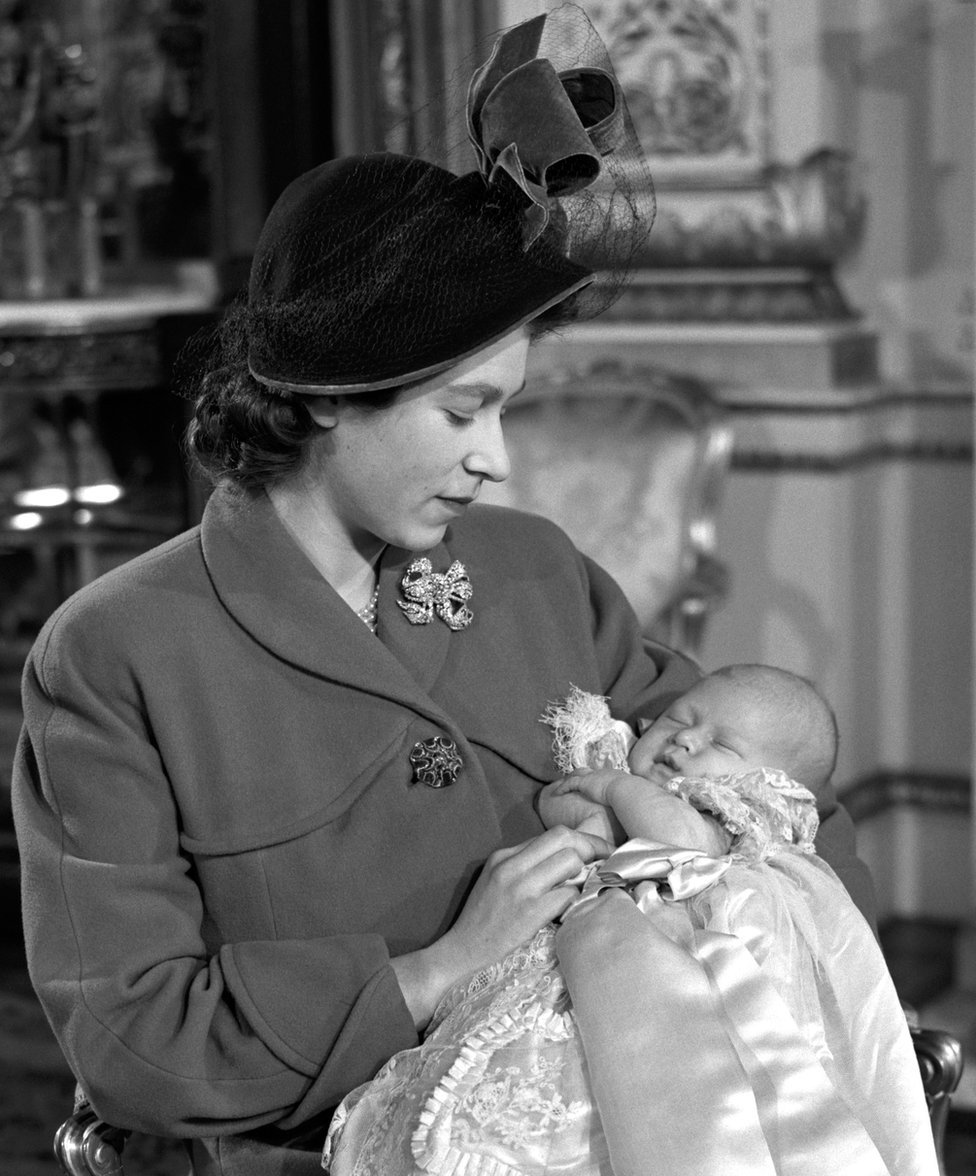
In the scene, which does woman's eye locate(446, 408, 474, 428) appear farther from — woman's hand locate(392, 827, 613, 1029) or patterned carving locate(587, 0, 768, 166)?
patterned carving locate(587, 0, 768, 166)

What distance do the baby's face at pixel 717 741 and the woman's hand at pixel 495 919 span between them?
21 centimetres

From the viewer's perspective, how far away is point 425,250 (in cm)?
172

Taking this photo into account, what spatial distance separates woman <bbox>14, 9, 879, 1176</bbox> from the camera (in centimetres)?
170

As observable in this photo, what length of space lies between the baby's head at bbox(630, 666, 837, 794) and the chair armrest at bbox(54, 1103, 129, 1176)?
2.15ft

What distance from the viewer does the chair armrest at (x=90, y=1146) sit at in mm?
1764

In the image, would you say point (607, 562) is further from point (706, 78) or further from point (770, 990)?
point (770, 990)

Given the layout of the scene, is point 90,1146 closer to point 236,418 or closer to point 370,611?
point 370,611

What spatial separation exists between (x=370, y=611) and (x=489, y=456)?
0.29 metres

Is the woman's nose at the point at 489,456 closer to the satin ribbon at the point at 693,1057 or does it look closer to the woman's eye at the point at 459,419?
the woman's eye at the point at 459,419

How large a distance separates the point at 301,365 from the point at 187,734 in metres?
0.37

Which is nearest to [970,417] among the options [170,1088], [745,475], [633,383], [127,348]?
[745,475]

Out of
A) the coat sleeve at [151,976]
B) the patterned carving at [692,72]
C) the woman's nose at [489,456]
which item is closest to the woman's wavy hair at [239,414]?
the woman's nose at [489,456]

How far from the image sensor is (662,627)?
3625 millimetres

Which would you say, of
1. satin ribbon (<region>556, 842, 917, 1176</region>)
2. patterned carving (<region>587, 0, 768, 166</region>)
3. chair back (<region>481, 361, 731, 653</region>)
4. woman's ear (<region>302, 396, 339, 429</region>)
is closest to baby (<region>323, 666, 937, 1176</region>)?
satin ribbon (<region>556, 842, 917, 1176</region>)
